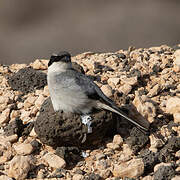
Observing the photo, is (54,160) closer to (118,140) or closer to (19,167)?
(19,167)

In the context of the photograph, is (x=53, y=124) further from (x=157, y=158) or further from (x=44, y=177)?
(x=157, y=158)

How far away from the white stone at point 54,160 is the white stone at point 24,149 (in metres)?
0.26

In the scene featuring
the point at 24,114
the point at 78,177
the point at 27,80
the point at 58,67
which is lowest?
the point at 78,177

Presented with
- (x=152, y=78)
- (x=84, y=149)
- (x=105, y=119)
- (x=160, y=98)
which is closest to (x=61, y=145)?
(x=84, y=149)

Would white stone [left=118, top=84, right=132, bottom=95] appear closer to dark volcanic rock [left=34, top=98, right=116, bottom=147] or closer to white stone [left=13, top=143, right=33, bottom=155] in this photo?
dark volcanic rock [left=34, top=98, right=116, bottom=147]

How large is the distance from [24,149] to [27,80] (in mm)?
2001

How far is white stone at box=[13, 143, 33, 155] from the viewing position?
→ 6105mm

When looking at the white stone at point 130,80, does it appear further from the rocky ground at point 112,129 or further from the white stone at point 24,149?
the white stone at point 24,149

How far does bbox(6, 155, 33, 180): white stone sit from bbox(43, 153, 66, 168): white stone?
26 cm

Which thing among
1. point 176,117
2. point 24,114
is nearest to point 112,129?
point 176,117

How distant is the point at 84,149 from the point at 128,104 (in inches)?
44.0

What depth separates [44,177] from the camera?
18.7 feet

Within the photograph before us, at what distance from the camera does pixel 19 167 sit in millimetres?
5734

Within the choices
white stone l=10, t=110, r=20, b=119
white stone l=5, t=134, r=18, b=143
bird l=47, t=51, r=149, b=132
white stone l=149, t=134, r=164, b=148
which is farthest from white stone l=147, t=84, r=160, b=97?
white stone l=5, t=134, r=18, b=143
